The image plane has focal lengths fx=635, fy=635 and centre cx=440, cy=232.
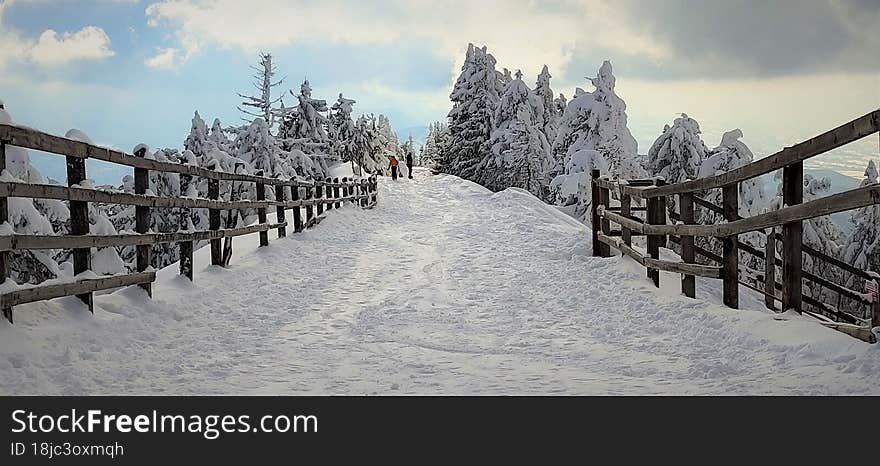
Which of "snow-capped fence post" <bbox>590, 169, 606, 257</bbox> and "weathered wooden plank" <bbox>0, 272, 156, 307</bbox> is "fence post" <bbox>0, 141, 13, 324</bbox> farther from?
"snow-capped fence post" <bbox>590, 169, 606, 257</bbox>

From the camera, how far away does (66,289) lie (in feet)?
16.4

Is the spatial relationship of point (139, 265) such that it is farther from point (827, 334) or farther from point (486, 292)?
point (827, 334)

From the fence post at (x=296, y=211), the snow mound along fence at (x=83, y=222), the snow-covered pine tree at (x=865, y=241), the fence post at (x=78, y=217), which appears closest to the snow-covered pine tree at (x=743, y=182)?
the snow-covered pine tree at (x=865, y=241)

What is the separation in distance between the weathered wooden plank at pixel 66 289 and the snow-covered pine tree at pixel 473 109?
43300 mm

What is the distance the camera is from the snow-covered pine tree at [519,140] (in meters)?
43.6

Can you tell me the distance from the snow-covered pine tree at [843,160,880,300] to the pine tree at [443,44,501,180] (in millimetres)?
28440

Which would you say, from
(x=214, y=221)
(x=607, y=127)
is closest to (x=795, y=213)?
(x=214, y=221)

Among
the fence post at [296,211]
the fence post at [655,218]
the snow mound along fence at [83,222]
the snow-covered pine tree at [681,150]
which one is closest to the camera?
the snow mound along fence at [83,222]

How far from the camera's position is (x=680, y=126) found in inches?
920

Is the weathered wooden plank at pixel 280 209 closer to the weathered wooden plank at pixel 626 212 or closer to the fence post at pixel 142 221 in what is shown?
the fence post at pixel 142 221

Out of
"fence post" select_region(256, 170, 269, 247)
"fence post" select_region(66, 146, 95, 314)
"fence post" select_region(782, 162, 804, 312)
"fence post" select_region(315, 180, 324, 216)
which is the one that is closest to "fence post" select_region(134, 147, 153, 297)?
"fence post" select_region(66, 146, 95, 314)

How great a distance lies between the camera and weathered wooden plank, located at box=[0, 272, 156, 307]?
4.45 meters

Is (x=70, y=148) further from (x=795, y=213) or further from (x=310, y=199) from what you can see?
(x=310, y=199)
